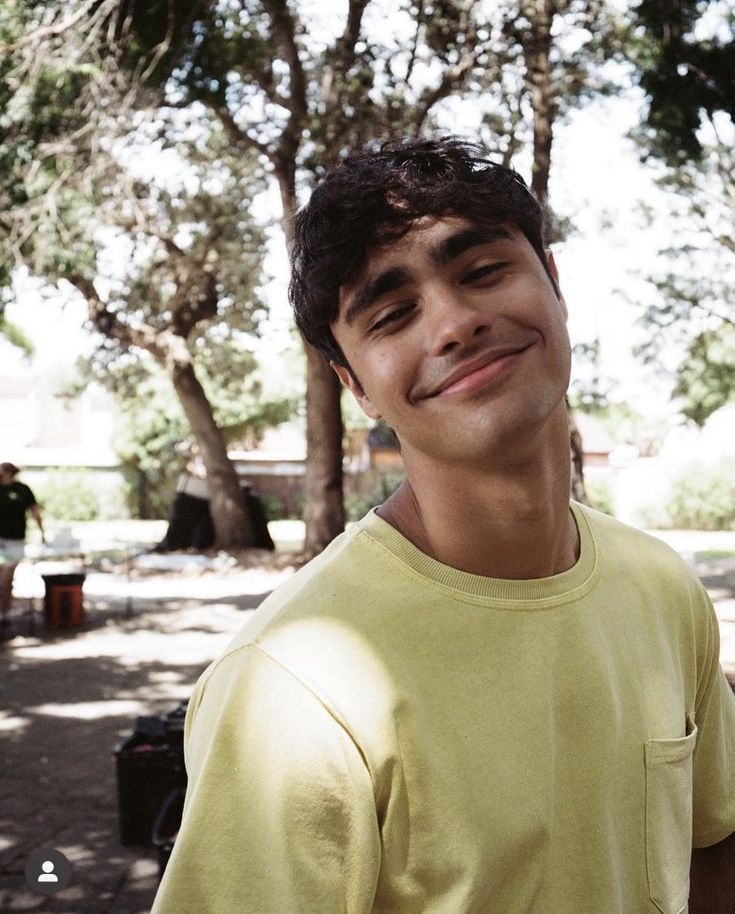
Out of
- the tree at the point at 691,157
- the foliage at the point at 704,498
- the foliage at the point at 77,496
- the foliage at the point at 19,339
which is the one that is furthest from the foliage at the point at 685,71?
the foliage at the point at 19,339

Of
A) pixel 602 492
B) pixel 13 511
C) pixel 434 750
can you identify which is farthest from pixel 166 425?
pixel 434 750

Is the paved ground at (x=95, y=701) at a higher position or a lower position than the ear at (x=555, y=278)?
lower

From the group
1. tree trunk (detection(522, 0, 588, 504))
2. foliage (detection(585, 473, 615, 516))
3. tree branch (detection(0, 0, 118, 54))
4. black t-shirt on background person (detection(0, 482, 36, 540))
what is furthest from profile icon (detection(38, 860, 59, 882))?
foliage (detection(585, 473, 615, 516))

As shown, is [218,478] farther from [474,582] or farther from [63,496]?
[474,582]

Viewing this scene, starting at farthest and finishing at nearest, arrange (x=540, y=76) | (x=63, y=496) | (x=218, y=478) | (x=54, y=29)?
1. (x=63, y=496)
2. (x=218, y=478)
3. (x=540, y=76)
4. (x=54, y=29)

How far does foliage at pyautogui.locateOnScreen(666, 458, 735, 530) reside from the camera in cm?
2985

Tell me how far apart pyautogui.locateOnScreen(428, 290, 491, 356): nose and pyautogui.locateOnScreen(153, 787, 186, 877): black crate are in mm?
2917

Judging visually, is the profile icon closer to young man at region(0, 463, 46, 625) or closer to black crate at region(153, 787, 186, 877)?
black crate at region(153, 787, 186, 877)

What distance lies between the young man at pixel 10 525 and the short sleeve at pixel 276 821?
1070 centimetres

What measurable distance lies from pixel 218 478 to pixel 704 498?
17.5 m

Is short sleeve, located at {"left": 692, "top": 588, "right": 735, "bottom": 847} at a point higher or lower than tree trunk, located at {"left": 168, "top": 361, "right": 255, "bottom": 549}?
higher

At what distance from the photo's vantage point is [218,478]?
2003 centimetres

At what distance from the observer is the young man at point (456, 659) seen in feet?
3.46

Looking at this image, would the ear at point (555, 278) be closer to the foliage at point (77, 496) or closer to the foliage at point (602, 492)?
the foliage at point (602, 492)
